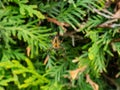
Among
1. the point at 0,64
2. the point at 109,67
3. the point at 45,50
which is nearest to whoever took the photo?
the point at 0,64

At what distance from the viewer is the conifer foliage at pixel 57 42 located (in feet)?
5.41

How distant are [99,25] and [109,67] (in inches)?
14.4

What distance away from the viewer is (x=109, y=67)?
6.33ft

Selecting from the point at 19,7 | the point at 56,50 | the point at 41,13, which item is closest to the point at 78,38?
the point at 56,50

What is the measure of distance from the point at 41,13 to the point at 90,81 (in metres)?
0.49

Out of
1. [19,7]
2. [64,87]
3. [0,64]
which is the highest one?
[19,7]

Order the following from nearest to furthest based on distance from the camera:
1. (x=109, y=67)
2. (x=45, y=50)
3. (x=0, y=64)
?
1. (x=0, y=64)
2. (x=45, y=50)
3. (x=109, y=67)

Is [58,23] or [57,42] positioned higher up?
[58,23]

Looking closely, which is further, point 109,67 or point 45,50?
point 109,67

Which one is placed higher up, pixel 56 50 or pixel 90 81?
pixel 56 50

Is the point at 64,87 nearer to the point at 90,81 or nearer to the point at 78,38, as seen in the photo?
the point at 90,81

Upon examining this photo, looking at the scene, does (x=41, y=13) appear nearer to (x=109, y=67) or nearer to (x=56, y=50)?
(x=56, y=50)

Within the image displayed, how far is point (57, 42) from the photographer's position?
1.74 metres

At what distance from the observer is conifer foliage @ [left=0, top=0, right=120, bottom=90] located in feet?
5.41
